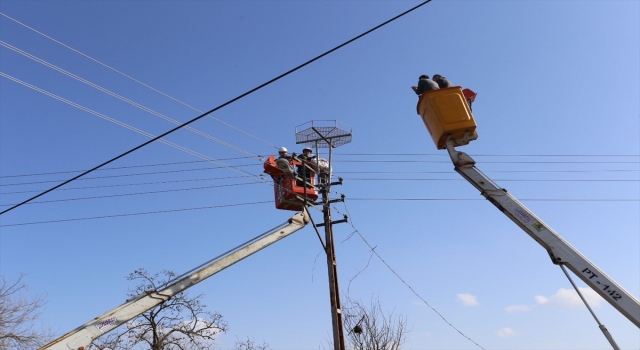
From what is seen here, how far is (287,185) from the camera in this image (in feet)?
45.1

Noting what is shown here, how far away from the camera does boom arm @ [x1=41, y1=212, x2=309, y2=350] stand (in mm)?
9672

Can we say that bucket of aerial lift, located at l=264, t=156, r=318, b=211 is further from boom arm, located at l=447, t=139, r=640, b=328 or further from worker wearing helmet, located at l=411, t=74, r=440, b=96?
boom arm, located at l=447, t=139, r=640, b=328

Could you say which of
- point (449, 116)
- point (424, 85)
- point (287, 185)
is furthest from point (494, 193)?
point (287, 185)

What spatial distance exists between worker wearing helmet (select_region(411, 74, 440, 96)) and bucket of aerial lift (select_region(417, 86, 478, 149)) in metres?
0.23

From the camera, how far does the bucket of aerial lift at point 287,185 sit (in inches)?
534

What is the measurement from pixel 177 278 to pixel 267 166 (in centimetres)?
382

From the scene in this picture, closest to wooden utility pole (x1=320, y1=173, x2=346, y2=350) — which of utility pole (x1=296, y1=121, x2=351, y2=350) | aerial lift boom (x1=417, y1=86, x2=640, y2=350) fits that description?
utility pole (x1=296, y1=121, x2=351, y2=350)

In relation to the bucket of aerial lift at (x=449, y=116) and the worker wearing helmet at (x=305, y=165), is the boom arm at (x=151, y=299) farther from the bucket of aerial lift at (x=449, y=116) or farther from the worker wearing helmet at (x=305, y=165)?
the bucket of aerial lift at (x=449, y=116)

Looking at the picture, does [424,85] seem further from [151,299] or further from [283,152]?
[151,299]

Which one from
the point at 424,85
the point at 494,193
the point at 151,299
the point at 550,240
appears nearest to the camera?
the point at 550,240

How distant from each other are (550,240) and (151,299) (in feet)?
25.5

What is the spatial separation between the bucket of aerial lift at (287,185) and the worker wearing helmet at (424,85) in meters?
4.95

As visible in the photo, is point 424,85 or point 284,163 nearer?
point 424,85

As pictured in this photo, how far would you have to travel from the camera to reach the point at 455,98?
870 centimetres
